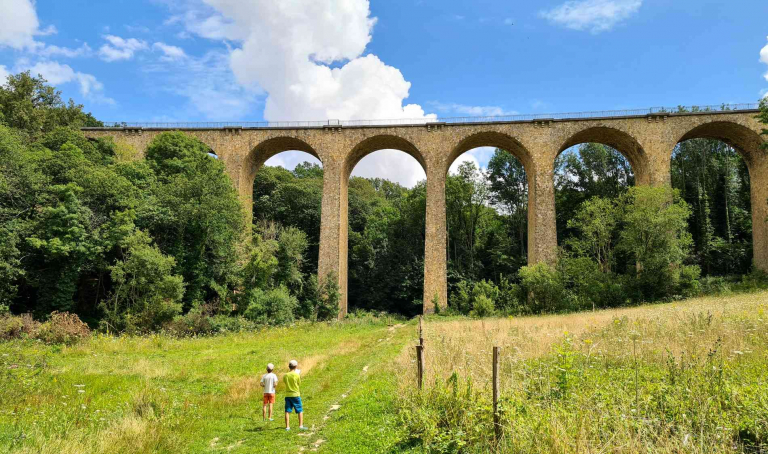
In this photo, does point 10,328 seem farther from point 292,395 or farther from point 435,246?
point 435,246

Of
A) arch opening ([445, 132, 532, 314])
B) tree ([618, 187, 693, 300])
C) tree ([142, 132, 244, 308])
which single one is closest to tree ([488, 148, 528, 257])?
arch opening ([445, 132, 532, 314])

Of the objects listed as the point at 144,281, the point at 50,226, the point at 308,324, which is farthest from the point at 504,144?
the point at 50,226

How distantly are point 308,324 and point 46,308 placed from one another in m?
11.6

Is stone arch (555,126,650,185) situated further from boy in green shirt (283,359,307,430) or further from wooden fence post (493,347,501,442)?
wooden fence post (493,347,501,442)

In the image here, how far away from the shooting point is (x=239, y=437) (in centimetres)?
601

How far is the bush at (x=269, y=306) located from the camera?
20881mm

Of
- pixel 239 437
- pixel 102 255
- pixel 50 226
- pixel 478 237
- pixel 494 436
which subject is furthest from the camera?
pixel 478 237

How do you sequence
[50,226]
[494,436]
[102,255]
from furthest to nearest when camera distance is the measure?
1. [102,255]
2. [50,226]
3. [494,436]

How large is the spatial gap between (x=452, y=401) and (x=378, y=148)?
2488 cm

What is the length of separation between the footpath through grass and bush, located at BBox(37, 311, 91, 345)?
4.28 ft

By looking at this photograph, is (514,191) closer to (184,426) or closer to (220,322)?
(220,322)

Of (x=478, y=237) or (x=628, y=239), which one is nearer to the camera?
(x=628, y=239)

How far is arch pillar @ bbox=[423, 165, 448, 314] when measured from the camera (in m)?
24.5

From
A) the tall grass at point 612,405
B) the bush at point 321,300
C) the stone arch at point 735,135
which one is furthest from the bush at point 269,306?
the stone arch at point 735,135
